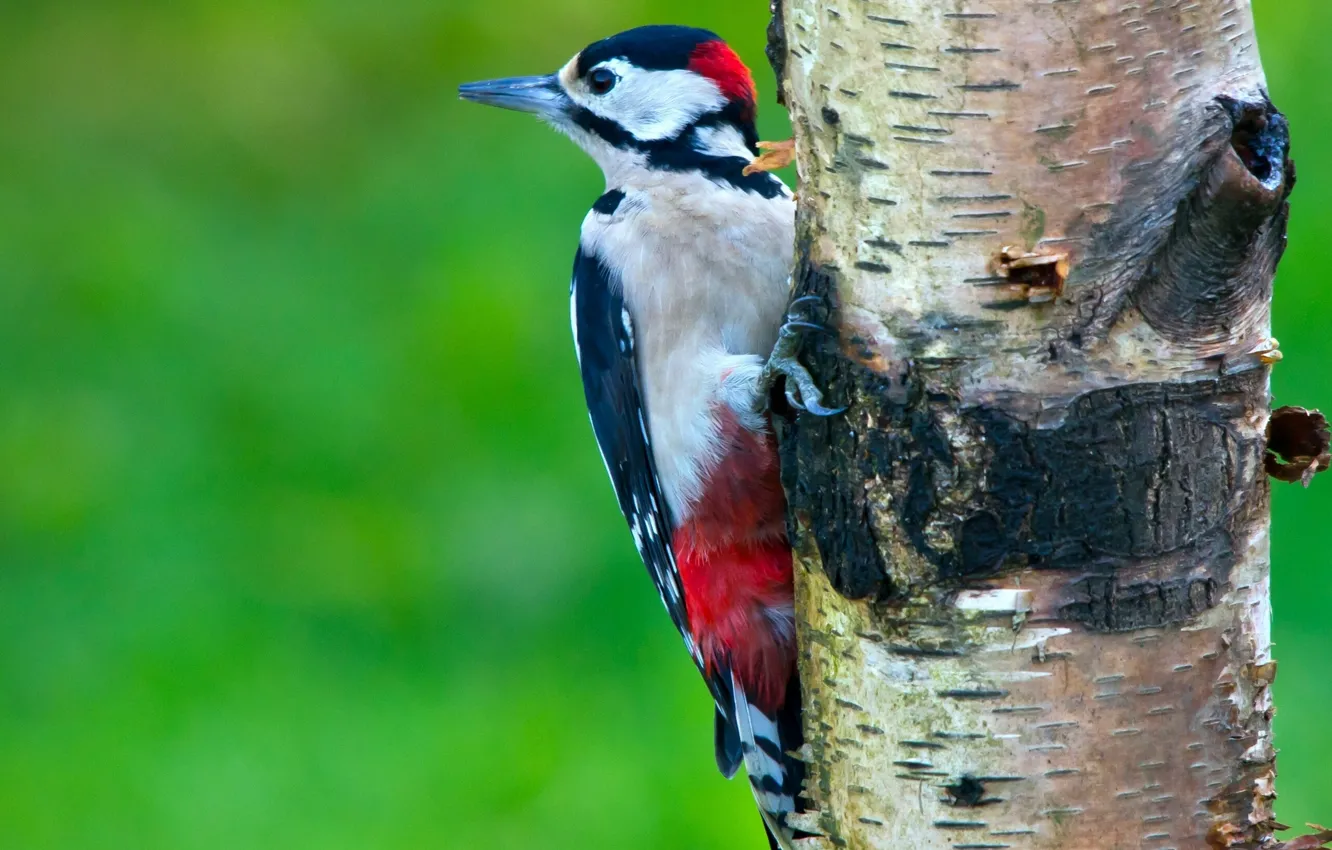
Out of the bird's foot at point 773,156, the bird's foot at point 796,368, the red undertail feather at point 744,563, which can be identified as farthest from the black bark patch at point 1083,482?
the red undertail feather at point 744,563

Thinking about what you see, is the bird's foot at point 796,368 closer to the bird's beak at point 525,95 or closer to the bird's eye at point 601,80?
the bird's eye at point 601,80

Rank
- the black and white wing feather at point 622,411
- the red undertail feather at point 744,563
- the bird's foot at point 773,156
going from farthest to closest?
1. the black and white wing feather at point 622,411
2. the red undertail feather at point 744,563
3. the bird's foot at point 773,156

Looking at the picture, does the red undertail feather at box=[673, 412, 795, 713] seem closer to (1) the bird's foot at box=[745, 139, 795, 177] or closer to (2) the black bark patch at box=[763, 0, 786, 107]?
(1) the bird's foot at box=[745, 139, 795, 177]

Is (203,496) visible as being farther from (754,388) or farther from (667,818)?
(754,388)

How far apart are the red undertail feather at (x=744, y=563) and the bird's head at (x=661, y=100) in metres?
0.66

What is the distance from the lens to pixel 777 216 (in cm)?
312

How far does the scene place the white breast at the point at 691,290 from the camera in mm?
3008

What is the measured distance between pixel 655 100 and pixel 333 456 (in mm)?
2903

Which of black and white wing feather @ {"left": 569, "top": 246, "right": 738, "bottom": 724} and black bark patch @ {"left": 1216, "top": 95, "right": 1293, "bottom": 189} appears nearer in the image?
black bark patch @ {"left": 1216, "top": 95, "right": 1293, "bottom": 189}

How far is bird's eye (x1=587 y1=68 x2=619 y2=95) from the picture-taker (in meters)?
3.46

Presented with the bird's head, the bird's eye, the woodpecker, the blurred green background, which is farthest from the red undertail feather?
the blurred green background

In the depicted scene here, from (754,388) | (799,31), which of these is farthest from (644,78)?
(799,31)

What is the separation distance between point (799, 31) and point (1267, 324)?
72cm

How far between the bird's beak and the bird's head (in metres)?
0.04
